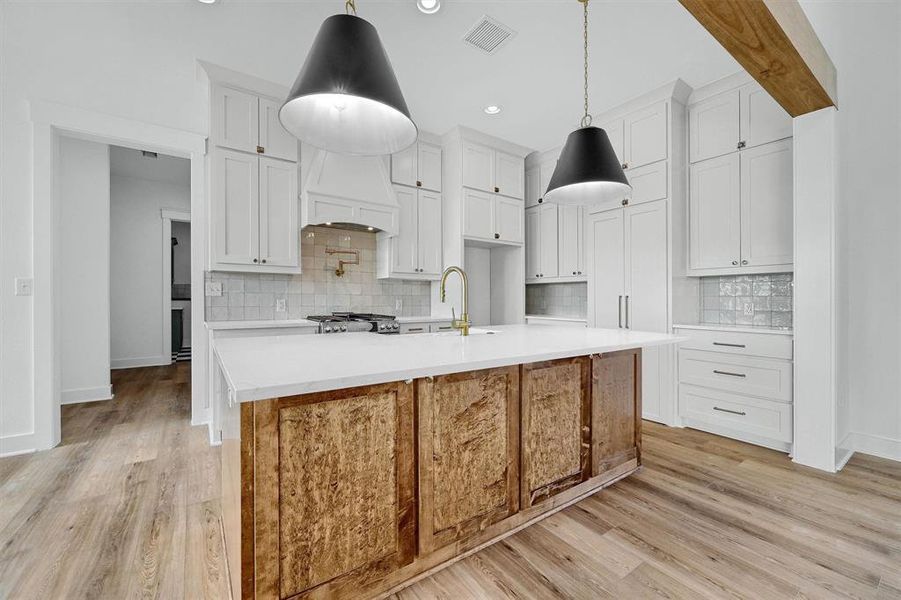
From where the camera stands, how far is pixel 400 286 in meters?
4.59

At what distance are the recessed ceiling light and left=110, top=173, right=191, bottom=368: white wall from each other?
18.7ft

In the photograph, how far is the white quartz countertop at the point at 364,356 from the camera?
1098 millimetres

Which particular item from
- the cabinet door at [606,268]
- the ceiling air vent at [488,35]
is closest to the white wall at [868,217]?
the cabinet door at [606,268]

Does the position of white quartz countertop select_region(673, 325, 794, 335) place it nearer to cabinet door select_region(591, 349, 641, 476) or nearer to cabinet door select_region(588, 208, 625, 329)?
cabinet door select_region(588, 208, 625, 329)

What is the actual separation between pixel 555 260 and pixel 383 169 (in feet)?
7.43

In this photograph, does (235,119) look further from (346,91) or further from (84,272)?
(84,272)

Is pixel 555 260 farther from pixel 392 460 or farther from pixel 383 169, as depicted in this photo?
pixel 392 460

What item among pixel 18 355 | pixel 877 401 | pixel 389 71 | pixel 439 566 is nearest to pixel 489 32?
pixel 389 71

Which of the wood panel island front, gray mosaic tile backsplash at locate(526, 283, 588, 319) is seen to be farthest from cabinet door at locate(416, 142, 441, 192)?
the wood panel island front

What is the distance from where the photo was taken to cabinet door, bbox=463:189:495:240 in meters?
4.42

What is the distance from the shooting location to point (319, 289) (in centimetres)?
404

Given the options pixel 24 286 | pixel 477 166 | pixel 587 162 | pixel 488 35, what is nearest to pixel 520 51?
pixel 488 35

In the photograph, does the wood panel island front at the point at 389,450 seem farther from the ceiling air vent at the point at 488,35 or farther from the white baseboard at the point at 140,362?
the white baseboard at the point at 140,362

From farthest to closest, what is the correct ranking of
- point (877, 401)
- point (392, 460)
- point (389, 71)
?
point (877, 401) < point (389, 71) < point (392, 460)
